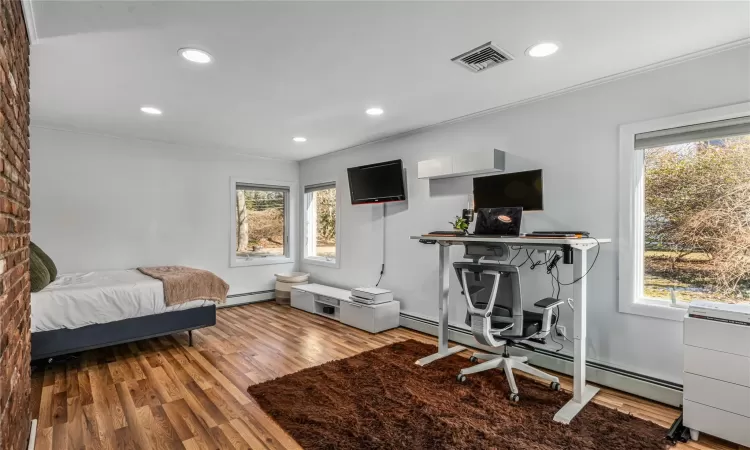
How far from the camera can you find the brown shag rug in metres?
2.21

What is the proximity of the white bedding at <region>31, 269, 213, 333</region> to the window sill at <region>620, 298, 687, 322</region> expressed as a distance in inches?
155

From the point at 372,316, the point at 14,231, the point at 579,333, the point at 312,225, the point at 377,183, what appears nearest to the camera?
the point at 14,231

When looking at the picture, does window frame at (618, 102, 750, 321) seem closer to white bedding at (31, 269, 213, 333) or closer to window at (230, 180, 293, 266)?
white bedding at (31, 269, 213, 333)

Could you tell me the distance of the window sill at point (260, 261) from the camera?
5722 millimetres

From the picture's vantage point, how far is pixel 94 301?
3301 mm

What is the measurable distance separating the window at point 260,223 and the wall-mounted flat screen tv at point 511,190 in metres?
3.74

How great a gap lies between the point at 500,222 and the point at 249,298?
433 cm

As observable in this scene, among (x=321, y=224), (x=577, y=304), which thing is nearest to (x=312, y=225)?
(x=321, y=224)

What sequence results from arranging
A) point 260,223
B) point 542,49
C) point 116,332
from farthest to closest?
point 260,223
point 116,332
point 542,49

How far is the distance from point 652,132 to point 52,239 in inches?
239

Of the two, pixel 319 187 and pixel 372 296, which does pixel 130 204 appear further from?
pixel 372 296

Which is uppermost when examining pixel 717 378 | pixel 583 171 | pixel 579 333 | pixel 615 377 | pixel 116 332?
pixel 583 171

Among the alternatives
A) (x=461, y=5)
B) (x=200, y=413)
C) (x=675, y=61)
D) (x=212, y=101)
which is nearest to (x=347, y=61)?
(x=461, y=5)

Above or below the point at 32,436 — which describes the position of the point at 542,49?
above
